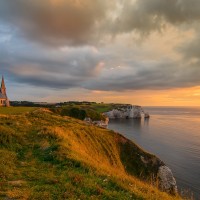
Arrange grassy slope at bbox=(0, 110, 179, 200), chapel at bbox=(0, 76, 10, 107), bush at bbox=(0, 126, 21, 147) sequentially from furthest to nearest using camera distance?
chapel at bbox=(0, 76, 10, 107) → bush at bbox=(0, 126, 21, 147) → grassy slope at bbox=(0, 110, 179, 200)

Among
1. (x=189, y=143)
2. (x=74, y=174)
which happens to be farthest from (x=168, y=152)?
(x=74, y=174)

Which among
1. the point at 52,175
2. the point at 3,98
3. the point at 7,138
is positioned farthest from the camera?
the point at 3,98

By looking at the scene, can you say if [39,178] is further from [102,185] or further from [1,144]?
[1,144]

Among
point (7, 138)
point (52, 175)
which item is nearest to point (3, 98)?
point (7, 138)

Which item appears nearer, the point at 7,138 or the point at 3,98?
the point at 7,138

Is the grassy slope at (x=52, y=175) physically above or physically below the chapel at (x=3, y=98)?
below

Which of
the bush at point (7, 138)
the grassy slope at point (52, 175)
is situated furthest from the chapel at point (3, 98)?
the grassy slope at point (52, 175)

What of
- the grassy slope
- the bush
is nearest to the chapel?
the bush

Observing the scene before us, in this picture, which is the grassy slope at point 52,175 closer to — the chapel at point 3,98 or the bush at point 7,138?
the bush at point 7,138

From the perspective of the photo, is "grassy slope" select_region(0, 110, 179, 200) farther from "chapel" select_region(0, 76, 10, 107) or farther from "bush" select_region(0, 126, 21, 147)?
"chapel" select_region(0, 76, 10, 107)

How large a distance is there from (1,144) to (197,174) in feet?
146

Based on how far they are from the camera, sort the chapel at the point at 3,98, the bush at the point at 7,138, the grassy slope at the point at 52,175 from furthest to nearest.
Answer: the chapel at the point at 3,98, the bush at the point at 7,138, the grassy slope at the point at 52,175

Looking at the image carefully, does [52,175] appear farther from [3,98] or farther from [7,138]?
[3,98]

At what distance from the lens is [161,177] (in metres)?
40.2
